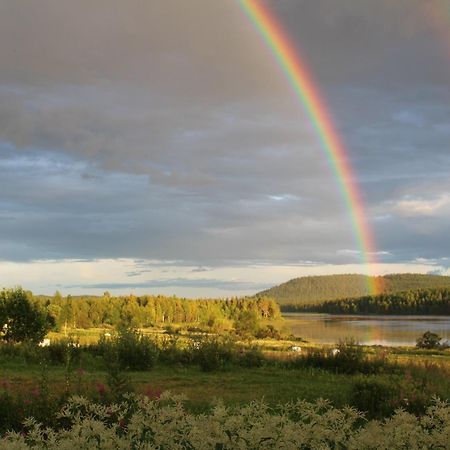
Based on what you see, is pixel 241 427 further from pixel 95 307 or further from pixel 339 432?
pixel 95 307

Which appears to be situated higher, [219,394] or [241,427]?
[241,427]

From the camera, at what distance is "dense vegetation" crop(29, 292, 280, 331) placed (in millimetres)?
83125

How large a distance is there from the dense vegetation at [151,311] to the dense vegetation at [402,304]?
37.0 m

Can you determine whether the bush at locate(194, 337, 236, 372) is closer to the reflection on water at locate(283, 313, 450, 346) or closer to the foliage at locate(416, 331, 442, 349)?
the reflection on water at locate(283, 313, 450, 346)

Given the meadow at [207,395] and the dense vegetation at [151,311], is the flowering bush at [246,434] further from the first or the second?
the dense vegetation at [151,311]

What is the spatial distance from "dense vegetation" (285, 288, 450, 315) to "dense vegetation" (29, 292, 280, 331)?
3696cm

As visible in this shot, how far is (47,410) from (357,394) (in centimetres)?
542

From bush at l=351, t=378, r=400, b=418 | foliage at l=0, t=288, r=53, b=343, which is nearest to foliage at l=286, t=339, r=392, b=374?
bush at l=351, t=378, r=400, b=418

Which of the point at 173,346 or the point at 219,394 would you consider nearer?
the point at 219,394

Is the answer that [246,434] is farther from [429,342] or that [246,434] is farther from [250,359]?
[429,342]

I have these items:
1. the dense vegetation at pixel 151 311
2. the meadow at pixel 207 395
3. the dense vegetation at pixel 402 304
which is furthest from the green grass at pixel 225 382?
the dense vegetation at pixel 402 304

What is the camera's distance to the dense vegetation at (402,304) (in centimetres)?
15000

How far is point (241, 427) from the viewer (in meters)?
3.73

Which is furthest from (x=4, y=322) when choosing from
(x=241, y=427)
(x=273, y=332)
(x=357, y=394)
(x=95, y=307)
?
(x=95, y=307)
